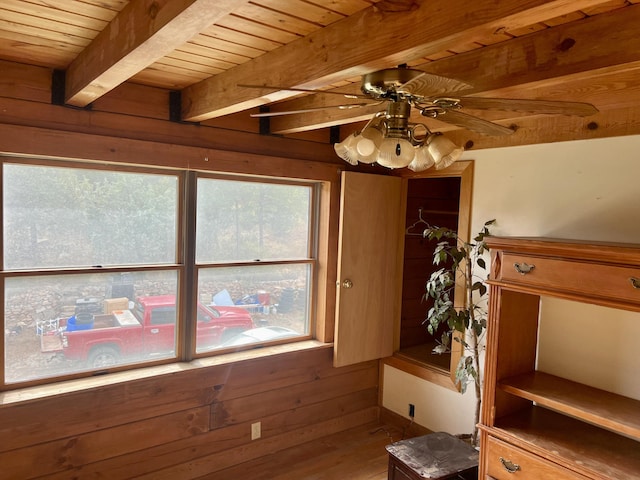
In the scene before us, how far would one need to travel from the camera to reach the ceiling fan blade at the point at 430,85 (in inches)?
50.1

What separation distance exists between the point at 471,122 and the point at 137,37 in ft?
3.79

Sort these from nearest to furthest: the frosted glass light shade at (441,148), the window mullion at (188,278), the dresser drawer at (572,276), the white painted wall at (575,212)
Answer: the frosted glass light shade at (441,148) < the dresser drawer at (572,276) < the white painted wall at (575,212) < the window mullion at (188,278)

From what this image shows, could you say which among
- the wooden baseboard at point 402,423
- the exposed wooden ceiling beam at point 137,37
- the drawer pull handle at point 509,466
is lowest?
the wooden baseboard at point 402,423

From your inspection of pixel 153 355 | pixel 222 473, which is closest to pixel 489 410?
pixel 222 473

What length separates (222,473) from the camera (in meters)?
3.06

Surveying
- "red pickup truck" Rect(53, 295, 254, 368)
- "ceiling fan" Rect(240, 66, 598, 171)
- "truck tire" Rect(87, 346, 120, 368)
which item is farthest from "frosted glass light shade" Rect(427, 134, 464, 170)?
"truck tire" Rect(87, 346, 120, 368)

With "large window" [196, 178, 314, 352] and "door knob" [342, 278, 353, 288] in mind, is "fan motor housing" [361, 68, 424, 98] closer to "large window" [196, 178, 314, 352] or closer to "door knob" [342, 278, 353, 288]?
"large window" [196, 178, 314, 352]

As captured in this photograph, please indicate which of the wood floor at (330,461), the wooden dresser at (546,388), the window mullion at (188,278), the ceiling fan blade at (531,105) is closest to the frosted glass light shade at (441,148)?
the ceiling fan blade at (531,105)

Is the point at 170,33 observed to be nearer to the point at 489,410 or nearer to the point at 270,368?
the point at 489,410

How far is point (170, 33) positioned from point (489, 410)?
223cm

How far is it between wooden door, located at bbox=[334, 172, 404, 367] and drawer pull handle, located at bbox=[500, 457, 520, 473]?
1.40 m

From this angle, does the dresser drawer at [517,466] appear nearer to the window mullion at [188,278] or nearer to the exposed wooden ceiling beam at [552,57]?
the exposed wooden ceiling beam at [552,57]

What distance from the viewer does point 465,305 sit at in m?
3.14

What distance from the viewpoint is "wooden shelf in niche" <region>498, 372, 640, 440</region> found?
6.55ft
